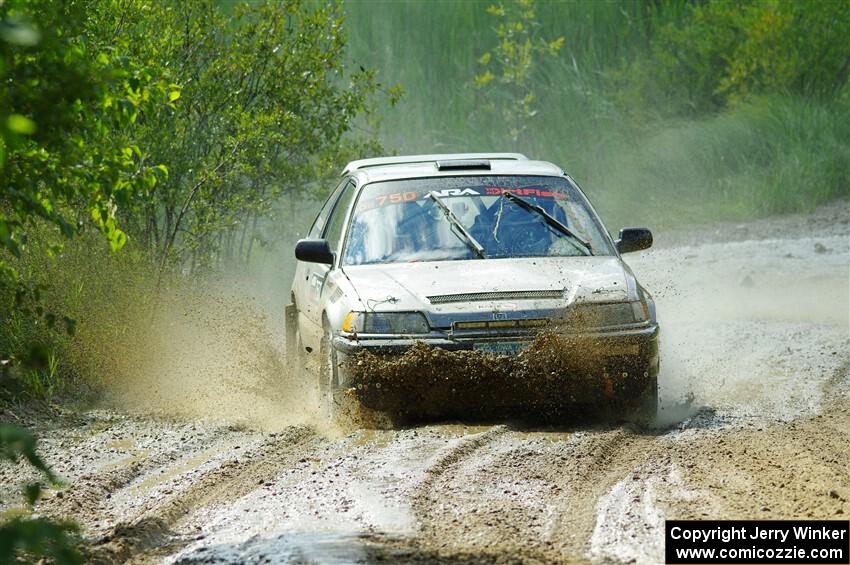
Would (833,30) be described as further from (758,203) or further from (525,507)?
(525,507)

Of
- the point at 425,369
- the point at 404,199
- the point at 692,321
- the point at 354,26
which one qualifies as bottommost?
the point at 692,321

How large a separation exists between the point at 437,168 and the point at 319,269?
3.49 feet

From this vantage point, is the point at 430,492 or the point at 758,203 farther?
the point at 758,203

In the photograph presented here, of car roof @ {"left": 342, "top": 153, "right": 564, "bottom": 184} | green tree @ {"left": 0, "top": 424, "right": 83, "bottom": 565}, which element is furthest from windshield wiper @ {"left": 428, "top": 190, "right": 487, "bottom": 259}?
green tree @ {"left": 0, "top": 424, "right": 83, "bottom": 565}

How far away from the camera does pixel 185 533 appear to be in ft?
19.3

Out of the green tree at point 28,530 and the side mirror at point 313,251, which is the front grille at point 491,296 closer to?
the side mirror at point 313,251

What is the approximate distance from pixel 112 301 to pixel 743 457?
19.4 feet

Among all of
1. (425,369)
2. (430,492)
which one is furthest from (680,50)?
(430,492)

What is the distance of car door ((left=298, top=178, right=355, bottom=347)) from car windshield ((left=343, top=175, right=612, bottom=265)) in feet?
0.94

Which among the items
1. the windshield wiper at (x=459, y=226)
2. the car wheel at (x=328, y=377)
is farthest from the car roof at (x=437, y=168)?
the car wheel at (x=328, y=377)

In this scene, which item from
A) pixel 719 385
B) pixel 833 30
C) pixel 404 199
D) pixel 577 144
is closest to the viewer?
pixel 404 199

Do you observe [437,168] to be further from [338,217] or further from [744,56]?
[744,56]

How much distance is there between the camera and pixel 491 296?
824 cm

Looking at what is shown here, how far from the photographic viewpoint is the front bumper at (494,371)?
26.4ft
